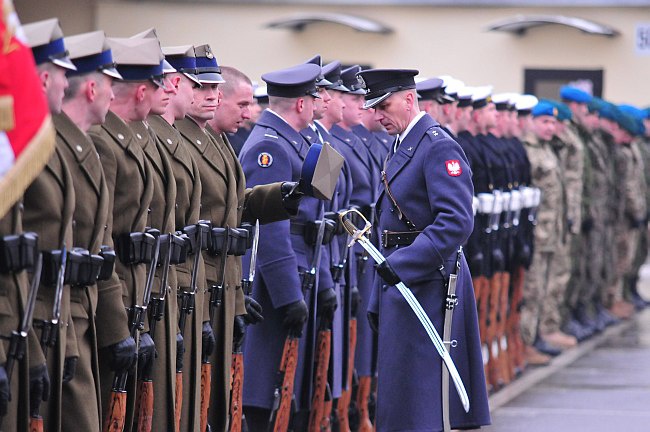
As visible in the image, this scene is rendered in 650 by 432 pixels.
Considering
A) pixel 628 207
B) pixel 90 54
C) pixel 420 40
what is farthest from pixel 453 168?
pixel 420 40

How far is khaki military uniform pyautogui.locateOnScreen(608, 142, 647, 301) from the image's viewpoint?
658 inches

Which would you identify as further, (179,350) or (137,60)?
(179,350)

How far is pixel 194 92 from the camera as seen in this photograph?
264 inches

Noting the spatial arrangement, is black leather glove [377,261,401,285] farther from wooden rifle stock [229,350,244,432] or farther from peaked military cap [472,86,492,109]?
peaked military cap [472,86,492,109]

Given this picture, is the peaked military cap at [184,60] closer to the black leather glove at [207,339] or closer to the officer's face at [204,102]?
the officer's face at [204,102]

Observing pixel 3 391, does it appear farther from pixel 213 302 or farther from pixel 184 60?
pixel 184 60

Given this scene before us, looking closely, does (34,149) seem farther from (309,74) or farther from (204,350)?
(309,74)

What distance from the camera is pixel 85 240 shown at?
530cm

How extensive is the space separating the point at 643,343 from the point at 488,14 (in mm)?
9420

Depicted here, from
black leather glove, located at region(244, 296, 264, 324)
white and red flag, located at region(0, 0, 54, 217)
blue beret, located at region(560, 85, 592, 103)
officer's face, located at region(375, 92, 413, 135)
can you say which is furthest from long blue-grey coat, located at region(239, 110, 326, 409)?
blue beret, located at region(560, 85, 592, 103)

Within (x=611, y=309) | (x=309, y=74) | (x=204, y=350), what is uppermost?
(x=309, y=74)

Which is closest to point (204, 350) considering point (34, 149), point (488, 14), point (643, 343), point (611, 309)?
point (34, 149)

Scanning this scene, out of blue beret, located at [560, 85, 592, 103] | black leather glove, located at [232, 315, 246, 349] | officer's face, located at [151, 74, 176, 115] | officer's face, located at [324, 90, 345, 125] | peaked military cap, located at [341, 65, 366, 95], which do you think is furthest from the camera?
blue beret, located at [560, 85, 592, 103]

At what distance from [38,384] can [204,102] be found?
2.09 meters
